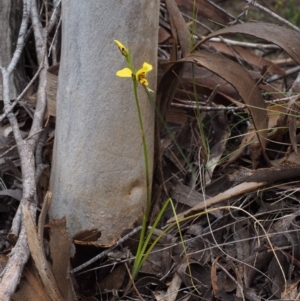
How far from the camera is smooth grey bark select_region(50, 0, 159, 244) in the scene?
1495 millimetres

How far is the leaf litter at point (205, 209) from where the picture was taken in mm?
1487

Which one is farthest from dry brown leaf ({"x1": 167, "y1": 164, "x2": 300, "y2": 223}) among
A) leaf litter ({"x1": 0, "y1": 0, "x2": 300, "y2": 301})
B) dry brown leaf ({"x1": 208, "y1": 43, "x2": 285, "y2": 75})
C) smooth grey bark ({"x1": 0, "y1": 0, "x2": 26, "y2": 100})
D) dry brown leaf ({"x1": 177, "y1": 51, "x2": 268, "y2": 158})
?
dry brown leaf ({"x1": 208, "y1": 43, "x2": 285, "y2": 75})

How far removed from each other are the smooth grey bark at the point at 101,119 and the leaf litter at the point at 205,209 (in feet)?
0.24

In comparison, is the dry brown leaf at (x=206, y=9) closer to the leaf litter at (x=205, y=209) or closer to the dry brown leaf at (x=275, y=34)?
the leaf litter at (x=205, y=209)

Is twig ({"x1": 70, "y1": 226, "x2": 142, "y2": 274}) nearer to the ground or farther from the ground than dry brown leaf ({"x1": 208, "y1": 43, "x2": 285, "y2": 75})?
nearer to the ground

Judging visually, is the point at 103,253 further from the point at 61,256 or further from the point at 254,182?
the point at 254,182

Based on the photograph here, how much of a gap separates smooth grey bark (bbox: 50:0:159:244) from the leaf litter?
73mm

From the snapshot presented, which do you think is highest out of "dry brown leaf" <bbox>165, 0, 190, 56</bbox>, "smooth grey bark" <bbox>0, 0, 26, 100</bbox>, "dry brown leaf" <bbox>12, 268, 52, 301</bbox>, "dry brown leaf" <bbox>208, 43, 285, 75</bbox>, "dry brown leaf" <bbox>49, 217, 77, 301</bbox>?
"dry brown leaf" <bbox>165, 0, 190, 56</bbox>

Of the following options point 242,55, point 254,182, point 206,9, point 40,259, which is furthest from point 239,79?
point 242,55

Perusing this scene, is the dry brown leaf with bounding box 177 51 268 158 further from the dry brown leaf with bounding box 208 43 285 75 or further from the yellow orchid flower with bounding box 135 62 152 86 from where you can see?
the dry brown leaf with bounding box 208 43 285 75

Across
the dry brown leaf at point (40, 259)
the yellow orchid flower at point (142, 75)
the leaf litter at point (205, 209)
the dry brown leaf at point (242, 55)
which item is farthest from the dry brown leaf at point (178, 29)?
the dry brown leaf at point (242, 55)

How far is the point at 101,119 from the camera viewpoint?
1.53 m

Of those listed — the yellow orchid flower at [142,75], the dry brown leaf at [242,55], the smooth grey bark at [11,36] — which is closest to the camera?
the yellow orchid flower at [142,75]

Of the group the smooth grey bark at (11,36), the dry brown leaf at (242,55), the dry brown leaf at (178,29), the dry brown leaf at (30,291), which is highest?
the dry brown leaf at (178,29)
